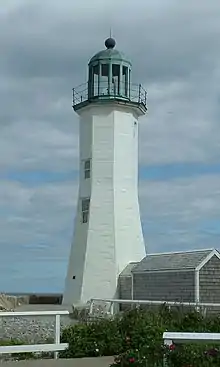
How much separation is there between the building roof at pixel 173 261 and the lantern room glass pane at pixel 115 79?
7736 millimetres

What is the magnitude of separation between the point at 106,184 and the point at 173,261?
17.4 feet

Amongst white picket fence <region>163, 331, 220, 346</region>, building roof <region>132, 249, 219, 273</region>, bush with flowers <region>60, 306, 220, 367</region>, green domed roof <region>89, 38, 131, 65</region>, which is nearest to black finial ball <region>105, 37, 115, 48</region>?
green domed roof <region>89, 38, 131, 65</region>

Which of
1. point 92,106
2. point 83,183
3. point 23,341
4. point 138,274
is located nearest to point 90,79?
point 92,106

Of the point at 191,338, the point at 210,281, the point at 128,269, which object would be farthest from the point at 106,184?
the point at 191,338

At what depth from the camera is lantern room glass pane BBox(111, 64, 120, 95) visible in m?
31.3

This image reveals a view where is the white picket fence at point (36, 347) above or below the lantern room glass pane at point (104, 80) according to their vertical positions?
below

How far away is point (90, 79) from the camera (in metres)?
32.0

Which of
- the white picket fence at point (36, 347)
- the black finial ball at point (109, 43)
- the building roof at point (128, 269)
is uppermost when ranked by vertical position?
the black finial ball at point (109, 43)

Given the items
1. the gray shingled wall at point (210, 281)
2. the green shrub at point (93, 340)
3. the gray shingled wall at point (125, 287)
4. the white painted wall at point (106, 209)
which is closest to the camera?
the green shrub at point (93, 340)

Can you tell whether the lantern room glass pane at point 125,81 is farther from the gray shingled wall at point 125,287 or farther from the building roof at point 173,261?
the gray shingled wall at point 125,287

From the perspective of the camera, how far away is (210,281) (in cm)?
2545

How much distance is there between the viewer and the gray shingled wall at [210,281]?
25.3 m

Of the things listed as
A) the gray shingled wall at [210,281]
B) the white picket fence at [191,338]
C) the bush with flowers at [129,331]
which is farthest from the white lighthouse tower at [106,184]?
the white picket fence at [191,338]

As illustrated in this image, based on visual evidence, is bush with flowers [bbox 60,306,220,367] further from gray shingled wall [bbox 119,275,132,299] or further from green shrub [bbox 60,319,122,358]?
gray shingled wall [bbox 119,275,132,299]
